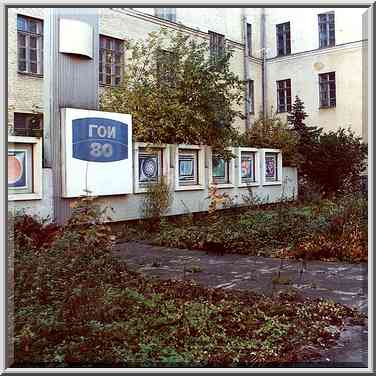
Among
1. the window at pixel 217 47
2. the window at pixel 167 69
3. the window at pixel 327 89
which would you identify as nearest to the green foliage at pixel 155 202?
the window at pixel 167 69

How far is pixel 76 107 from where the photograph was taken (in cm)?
778

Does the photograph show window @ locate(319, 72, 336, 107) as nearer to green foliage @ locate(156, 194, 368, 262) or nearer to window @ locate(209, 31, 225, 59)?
window @ locate(209, 31, 225, 59)

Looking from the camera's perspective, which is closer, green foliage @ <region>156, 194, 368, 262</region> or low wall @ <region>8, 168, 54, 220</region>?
green foliage @ <region>156, 194, 368, 262</region>

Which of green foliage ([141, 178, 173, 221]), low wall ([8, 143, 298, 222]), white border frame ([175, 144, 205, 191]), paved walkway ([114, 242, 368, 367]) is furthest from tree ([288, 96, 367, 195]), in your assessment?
paved walkway ([114, 242, 368, 367])

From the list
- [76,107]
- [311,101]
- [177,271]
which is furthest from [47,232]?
[311,101]

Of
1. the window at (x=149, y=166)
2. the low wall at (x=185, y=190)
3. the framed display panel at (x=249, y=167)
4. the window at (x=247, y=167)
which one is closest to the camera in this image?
the low wall at (x=185, y=190)

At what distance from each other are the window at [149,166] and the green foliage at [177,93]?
1.14 feet

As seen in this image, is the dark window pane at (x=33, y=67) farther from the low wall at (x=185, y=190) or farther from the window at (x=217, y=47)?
the window at (x=217, y=47)

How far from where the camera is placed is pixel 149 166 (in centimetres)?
967

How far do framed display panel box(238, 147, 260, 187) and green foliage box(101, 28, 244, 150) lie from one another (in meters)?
0.89

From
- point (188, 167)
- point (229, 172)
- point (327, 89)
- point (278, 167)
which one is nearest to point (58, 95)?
point (188, 167)

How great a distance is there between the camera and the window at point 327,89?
18.3 metres

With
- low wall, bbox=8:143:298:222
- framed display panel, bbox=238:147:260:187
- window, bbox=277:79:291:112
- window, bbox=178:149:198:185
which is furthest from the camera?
window, bbox=277:79:291:112

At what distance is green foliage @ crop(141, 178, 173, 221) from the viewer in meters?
9.25
